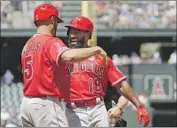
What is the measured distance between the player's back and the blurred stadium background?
833 centimetres

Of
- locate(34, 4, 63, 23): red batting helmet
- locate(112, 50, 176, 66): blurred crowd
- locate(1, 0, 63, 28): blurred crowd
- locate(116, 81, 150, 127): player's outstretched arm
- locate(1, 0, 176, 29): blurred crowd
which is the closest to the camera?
locate(34, 4, 63, 23): red batting helmet

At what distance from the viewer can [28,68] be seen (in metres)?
5.01

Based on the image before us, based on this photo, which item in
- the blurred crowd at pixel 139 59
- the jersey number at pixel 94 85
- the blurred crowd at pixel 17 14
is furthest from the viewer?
the blurred crowd at pixel 139 59

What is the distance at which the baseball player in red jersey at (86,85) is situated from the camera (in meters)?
5.57

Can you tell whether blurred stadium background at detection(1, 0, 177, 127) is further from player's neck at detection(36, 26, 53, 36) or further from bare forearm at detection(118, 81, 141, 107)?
player's neck at detection(36, 26, 53, 36)

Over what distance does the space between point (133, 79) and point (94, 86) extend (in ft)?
29.3

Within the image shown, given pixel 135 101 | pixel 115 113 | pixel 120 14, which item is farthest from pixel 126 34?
pixel 135 101

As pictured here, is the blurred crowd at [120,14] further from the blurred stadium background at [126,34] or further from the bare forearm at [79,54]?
the bare forearm at [79,54]

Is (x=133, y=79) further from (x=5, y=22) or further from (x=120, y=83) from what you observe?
(x=120, y=83)

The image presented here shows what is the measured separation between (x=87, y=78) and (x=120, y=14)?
33.1 ft

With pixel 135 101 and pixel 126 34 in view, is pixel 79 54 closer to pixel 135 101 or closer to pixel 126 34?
pixel 135 101

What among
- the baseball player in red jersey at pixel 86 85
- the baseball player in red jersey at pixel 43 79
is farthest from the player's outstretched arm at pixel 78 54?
the baseball player in red jersey at pixel 86 85

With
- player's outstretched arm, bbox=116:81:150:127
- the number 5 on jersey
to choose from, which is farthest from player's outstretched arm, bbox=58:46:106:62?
player's outstretched arm, bbox=116:81:150:127

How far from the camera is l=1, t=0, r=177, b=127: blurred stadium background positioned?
14453 millimetres
